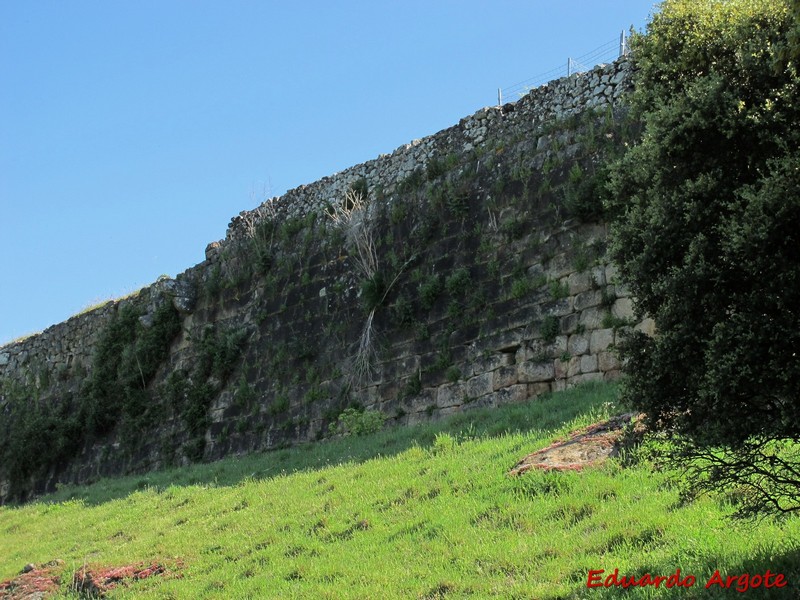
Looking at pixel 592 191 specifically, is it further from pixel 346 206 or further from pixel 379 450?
pixel 346 206

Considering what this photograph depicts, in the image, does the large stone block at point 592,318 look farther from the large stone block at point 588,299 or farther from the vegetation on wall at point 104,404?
the vegetation on wall at point 104,404

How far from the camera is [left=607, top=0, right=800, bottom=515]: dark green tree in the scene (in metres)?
5.51

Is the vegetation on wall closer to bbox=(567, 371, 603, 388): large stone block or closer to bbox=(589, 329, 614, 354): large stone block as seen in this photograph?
bbox=(567, 371, 603, 388): large stone block

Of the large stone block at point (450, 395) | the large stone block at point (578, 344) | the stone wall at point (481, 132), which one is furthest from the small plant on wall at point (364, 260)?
the large stone block at point (578, 344)

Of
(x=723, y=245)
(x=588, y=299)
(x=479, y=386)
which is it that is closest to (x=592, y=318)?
(x=588, y=299)

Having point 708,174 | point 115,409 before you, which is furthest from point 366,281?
point 708,174

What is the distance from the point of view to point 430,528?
8.45 metres

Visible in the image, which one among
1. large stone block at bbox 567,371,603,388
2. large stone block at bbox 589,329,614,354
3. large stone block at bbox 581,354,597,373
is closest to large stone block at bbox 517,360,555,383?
large stone block at bbox 567,371,603,388

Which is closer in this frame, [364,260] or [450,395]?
[450,395]

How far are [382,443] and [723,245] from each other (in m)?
7.99

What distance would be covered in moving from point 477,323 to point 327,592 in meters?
8.02

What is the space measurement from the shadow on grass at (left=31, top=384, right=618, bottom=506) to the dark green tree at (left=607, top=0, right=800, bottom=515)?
242 cm

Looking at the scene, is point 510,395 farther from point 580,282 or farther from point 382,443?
point 382,443

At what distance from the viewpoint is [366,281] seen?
1736 cm
